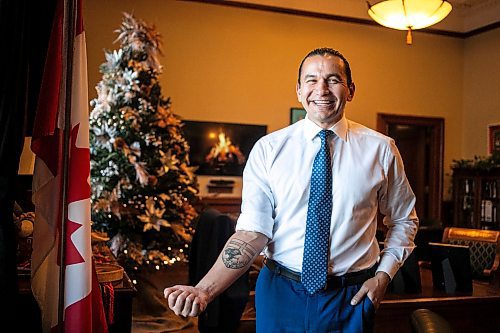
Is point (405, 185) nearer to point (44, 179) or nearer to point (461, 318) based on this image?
point (44, 179)

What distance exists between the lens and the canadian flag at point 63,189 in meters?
1.83

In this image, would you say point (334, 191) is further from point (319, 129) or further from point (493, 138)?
point (493, 138)

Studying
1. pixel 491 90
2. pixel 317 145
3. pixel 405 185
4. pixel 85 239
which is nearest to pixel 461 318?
pixel 405 185

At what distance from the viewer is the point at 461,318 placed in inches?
127

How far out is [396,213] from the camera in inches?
74.9

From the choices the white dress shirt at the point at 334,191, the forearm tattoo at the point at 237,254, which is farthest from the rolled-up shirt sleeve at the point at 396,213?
the forearm tattoo at the point at 237,254

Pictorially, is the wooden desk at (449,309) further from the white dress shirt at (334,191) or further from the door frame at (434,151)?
the door frame at (434,151)

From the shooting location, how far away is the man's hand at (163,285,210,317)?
4.81 feet

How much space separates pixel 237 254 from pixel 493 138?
7.50m

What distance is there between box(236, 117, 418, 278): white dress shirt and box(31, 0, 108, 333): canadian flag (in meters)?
0.55

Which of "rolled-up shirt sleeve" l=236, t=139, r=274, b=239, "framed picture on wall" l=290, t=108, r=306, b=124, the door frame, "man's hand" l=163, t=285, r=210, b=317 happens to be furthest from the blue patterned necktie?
the door frame

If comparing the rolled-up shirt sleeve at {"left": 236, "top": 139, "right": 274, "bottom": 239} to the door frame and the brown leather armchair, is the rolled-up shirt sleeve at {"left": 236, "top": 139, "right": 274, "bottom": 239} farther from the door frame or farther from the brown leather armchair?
the door frame

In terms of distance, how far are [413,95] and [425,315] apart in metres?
7.34

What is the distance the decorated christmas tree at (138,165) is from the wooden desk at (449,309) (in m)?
2.11
